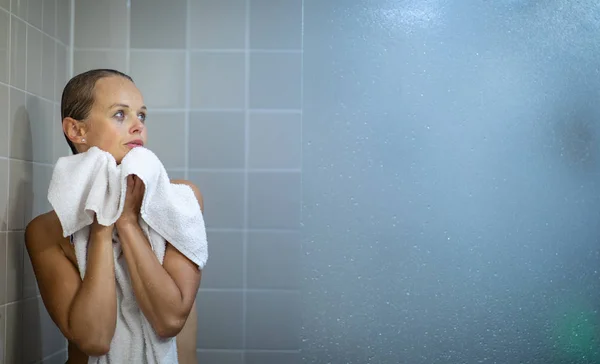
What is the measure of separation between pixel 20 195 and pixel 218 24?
2.45ft

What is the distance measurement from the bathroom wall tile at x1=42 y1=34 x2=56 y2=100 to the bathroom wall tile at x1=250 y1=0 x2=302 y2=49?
53 cm

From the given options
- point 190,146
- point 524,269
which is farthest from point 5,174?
point 524,269

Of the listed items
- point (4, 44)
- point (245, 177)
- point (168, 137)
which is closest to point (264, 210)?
point (245, 177)

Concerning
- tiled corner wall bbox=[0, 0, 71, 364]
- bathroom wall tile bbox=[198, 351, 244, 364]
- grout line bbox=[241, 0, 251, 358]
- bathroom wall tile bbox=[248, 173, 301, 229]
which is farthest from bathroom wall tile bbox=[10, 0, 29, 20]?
bathroom wall tile bbox=[198, 351, 244, 364]

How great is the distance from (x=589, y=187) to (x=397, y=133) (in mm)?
570

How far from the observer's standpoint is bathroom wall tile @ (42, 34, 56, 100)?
1793 mm

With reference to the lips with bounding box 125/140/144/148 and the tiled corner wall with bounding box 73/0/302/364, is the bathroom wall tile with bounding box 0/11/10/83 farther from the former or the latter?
the tiled corner wall with bounding box 73/0/302/364

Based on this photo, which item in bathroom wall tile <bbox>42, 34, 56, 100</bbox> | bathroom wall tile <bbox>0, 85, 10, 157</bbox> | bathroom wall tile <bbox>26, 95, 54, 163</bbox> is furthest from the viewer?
bathroom wall tile <bbox>42, 34, 56, 100</bbox>

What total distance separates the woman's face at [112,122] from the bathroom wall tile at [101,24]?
0.55 m

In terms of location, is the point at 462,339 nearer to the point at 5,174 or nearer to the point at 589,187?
the point at 589,187

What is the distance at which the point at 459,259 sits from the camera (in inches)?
80.0

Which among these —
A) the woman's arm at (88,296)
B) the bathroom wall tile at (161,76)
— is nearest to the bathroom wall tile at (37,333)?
the woman's arm at (88,296)

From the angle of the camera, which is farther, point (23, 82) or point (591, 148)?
point (591, 148)

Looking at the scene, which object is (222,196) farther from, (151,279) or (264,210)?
(151,279)
